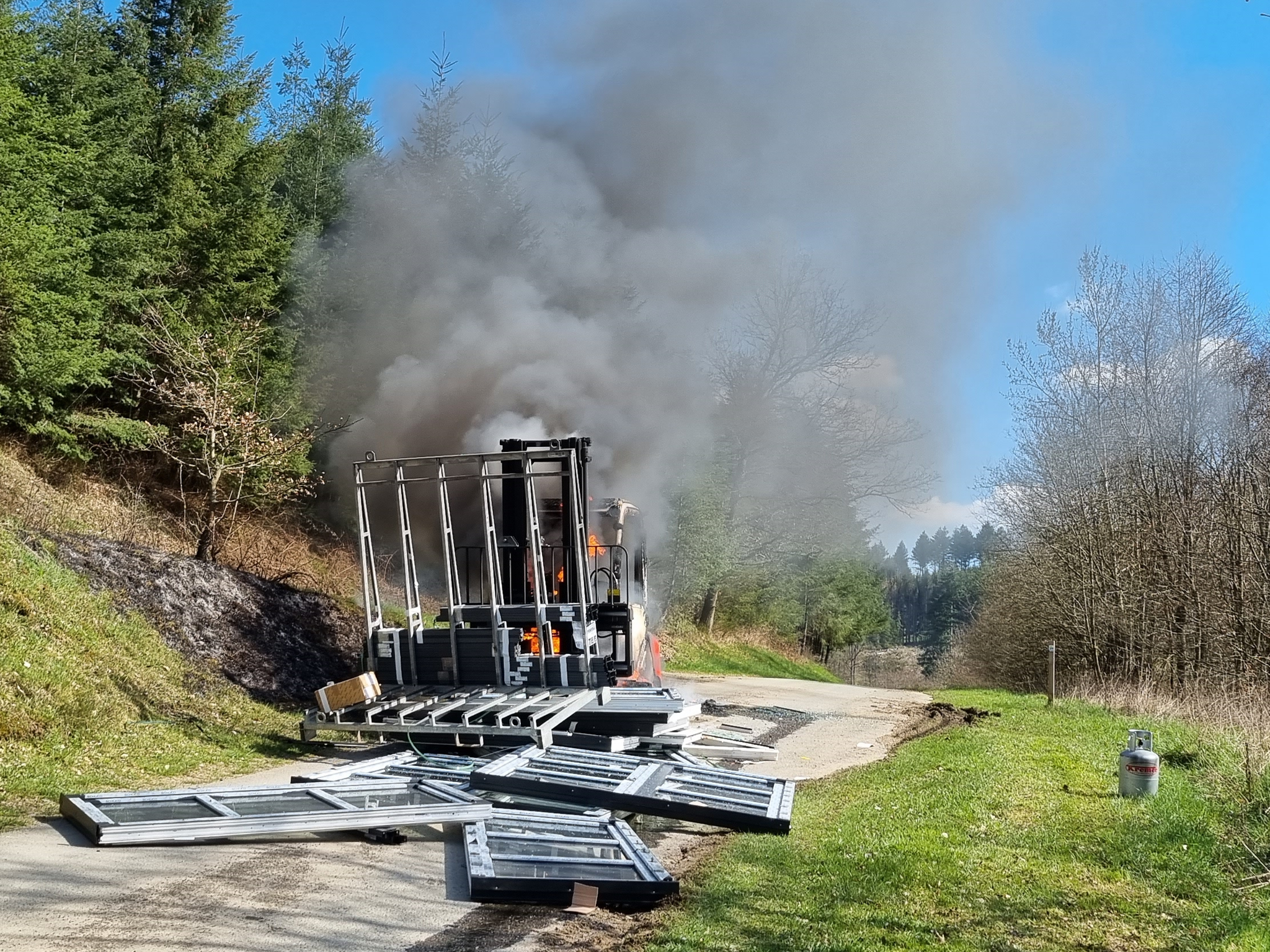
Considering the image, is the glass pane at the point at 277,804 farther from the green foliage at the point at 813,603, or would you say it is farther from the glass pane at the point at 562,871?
the green foliage at the point at 813,603

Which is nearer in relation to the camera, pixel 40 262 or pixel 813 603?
pixel 40 262

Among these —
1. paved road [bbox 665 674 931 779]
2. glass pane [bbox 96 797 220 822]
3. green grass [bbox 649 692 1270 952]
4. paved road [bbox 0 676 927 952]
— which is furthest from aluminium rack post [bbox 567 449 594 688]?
glass pane [bbox 96 797 220 822]

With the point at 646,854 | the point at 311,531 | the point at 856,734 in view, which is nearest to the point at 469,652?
the point at 646,854

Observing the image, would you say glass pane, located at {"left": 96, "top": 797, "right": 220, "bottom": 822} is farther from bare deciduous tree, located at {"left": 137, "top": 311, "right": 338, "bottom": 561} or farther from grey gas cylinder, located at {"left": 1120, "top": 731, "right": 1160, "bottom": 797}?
bare deciduous tree, located at {"left": 137, "top": 311, "right": 338, "bottom": 561}

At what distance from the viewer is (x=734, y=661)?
31641 millimetres

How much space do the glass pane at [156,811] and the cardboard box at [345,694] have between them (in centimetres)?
321

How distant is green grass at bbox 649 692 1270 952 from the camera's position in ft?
16.9

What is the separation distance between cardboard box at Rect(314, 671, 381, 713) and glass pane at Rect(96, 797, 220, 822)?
10.5 feet

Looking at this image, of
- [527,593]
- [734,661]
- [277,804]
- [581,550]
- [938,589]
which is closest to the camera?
[277,804]

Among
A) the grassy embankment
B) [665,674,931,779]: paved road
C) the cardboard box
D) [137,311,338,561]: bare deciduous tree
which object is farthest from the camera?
the grassy embankment

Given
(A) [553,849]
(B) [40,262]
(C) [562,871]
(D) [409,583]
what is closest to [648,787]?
(A) [553,849]

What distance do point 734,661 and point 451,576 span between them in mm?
21380

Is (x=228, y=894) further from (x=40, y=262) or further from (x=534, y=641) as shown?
(x=40, y=262)

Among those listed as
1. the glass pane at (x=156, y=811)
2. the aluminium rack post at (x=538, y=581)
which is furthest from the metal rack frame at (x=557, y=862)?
the aluminium rack post at (x=538, y=581)
